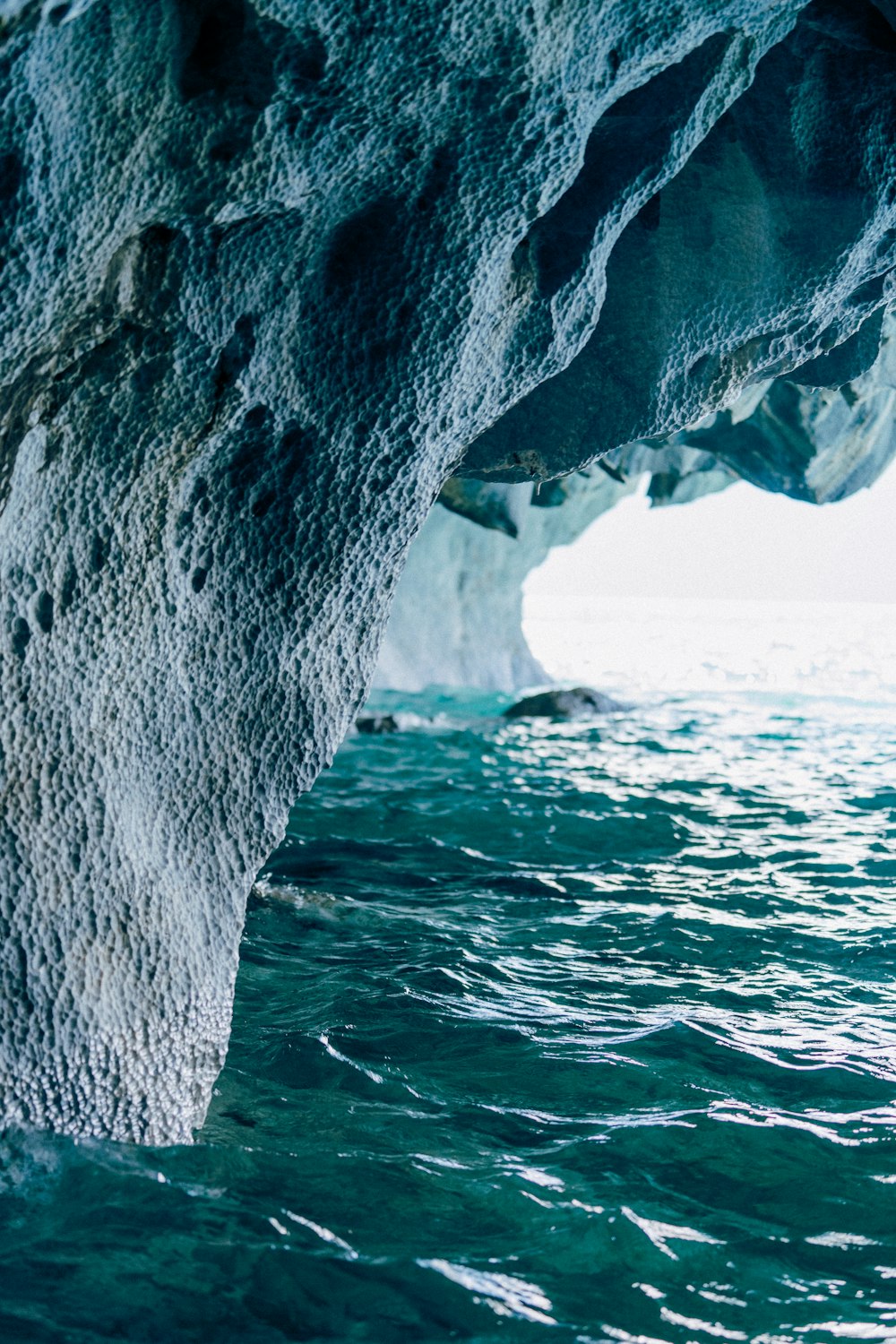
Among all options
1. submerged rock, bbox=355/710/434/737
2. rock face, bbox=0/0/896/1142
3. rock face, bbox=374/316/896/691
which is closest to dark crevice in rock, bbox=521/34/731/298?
rock face, bbox=0/0/896/1142

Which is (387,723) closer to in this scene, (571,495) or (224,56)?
(571,495)

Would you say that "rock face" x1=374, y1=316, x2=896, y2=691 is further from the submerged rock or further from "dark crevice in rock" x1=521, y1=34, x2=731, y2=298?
"dark crevice in rock" x1=521, y1=34, x2=731, y2=298

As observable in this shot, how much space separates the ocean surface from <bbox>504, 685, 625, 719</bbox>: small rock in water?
25.4 feet

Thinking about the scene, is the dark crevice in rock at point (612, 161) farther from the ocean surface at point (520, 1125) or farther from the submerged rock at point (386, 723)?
the submerged rock at point (386, 723)

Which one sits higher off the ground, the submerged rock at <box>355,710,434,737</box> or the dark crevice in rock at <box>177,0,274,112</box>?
the dark crevice in rock at <box>177,0,274,112</box>

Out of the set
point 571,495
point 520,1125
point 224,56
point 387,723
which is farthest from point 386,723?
point 224,56

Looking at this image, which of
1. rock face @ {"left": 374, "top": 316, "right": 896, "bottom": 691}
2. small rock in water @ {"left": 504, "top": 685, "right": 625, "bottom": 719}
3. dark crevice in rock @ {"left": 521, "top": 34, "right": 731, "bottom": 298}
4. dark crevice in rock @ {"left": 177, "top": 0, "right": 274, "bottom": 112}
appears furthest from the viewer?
small rock in water @ {"left": 504, "top": 685, "right": 625, "bottom": 719}

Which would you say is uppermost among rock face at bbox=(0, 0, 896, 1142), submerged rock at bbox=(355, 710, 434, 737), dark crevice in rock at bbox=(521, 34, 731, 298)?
dark crevice in rock at bbox=(521, 34, 731, 298)

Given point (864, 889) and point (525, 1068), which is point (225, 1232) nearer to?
point (525, 1068)

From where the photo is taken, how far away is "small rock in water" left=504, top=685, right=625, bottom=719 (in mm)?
15906

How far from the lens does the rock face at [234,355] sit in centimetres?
260

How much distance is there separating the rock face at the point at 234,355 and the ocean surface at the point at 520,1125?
16.4 inches

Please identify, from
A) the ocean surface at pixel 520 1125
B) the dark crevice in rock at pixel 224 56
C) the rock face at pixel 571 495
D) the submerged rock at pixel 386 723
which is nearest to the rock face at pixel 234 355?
the dark crevice in rock at pixel 224 56

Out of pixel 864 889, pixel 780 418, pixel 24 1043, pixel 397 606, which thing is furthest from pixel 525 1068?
pixel 397 606
